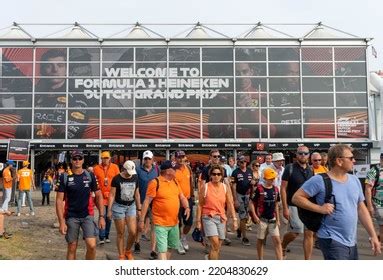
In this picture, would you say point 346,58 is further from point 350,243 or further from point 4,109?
point 350,243

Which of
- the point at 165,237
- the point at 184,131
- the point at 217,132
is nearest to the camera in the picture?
the point at 165,237

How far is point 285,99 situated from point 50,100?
18.2 m

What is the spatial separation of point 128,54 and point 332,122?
16.7 metres

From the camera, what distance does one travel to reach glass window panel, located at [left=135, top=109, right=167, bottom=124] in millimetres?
34031

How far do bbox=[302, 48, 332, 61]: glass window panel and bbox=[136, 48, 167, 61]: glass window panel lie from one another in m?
11.0

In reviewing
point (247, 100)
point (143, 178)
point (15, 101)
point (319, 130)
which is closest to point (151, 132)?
point (247, 100)

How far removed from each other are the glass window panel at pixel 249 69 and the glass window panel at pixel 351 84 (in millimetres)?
5869

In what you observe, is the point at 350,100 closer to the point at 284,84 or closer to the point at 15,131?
the point at 284,84

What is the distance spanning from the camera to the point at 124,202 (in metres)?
7.16

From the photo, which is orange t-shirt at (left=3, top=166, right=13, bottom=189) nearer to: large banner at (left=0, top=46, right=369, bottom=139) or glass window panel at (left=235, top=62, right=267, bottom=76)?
large banner at (left=0, top=46, right=369, bottom=139)

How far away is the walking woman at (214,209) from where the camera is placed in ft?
21.4

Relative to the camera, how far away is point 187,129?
3406 cm

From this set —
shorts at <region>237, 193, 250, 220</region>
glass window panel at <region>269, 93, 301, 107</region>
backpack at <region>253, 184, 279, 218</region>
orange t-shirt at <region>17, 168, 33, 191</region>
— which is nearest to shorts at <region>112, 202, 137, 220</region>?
backpack at <region>253, 184, 279, 218</region>

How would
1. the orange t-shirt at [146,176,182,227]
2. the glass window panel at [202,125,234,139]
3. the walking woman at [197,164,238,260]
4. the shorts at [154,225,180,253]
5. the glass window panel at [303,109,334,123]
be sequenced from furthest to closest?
the glass window panel at [303,109,334,123]
the glass window panel at [202,125,234,139]
the walking woman at [197,164,238,260]
the orange t-shirt at [146,176,182,227]
the shorts at [154,225,180,253]
